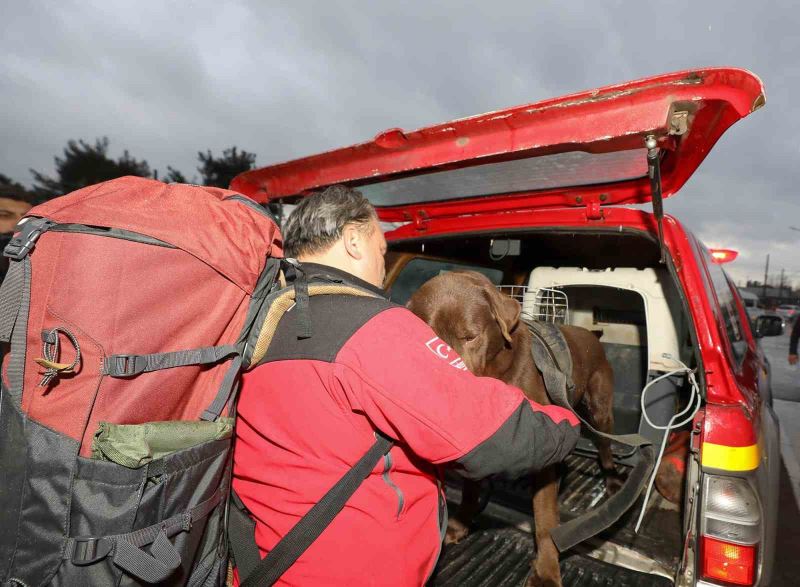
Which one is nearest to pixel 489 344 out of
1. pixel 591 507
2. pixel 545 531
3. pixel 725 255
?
pixel 545 531

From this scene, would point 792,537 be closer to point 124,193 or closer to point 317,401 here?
point 317,401

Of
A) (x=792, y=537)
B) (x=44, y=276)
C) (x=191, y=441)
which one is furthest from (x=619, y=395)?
(x=44, y=276)

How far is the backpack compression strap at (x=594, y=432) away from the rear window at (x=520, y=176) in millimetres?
1045

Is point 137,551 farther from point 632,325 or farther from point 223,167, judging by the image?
point 223,167

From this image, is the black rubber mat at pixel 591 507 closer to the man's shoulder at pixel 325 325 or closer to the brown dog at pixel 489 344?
the brown dog at pixel 489 344

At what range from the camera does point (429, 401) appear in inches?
51.0

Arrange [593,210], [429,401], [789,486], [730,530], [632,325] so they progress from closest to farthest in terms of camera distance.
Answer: [429,401]
[730,530]
[593,210]
[632,325]
[789,486]

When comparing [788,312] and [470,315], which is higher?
[788,312]

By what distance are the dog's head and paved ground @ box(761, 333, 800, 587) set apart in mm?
3029

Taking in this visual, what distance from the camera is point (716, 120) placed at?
5.37 feet

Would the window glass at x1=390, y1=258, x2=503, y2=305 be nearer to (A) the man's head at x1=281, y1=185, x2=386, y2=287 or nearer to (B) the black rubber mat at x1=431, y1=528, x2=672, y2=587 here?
(B) the black rubber mat at x1=431, y1=528, x2=672, y2=587

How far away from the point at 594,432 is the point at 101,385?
2231 millimetres

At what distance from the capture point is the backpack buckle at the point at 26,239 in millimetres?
1114

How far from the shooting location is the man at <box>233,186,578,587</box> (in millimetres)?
1310
